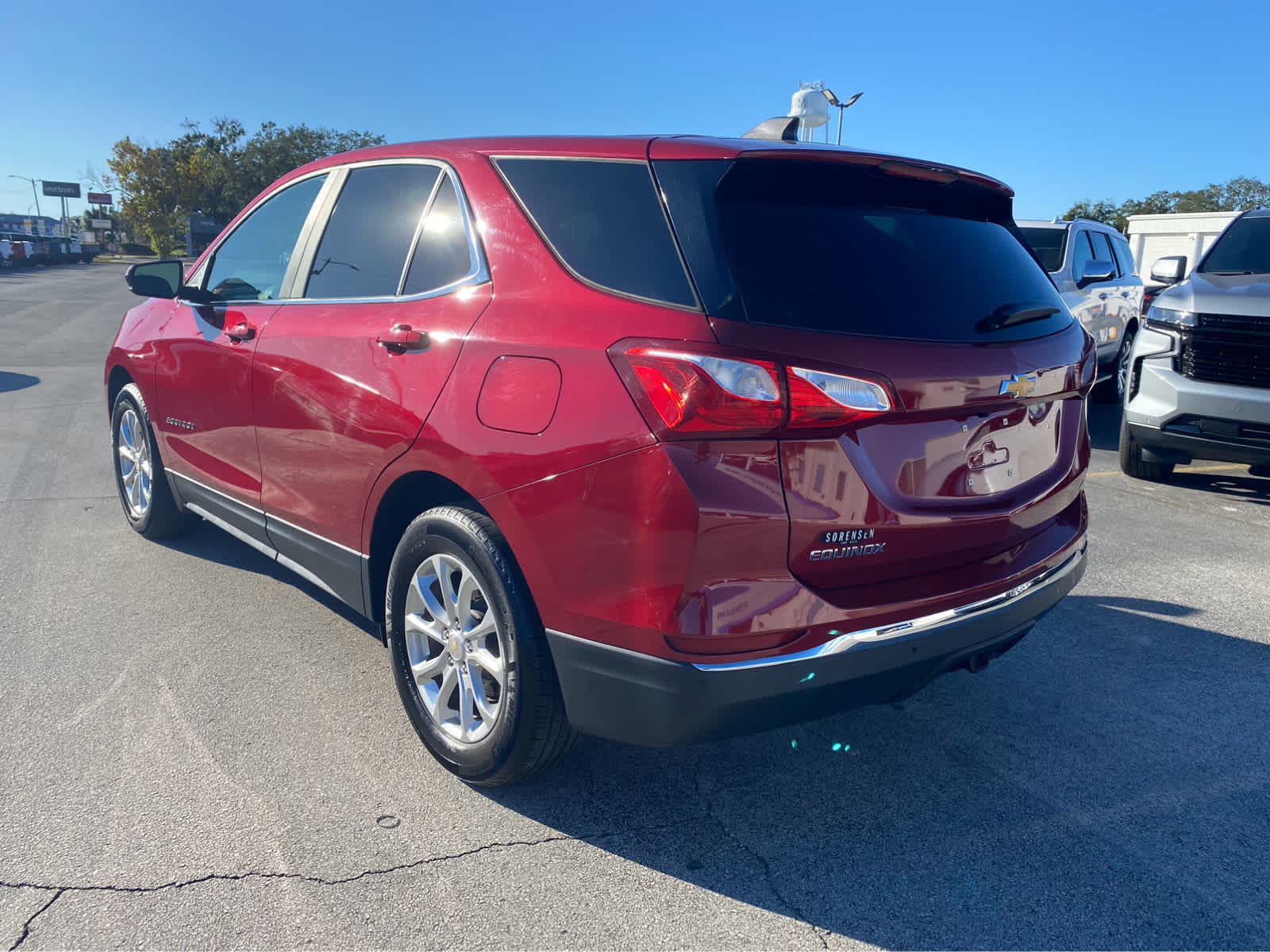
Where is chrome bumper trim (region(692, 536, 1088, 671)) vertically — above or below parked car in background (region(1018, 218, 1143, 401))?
below

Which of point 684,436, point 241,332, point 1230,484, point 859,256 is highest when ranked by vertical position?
point 859,256

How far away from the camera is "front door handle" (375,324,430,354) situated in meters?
2.90

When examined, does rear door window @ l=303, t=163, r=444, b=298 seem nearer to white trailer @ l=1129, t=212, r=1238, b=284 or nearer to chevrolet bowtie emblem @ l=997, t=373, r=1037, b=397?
chevrolet bowtie emblem @ l=997, t=373, r=1037, b=397

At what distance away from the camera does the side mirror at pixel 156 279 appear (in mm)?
4660

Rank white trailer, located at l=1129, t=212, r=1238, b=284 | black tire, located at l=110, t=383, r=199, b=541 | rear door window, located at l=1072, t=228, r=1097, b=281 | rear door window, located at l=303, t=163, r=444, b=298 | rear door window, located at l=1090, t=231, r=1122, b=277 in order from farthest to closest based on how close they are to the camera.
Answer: white trailer, located at l=1129, t=212, r=1238, b=284, rear door window, located at l=1090, t=231, r=1122, b=277, rear door window, located at l=1072, t=228, r=1097, b=281, black tire, located at l=110, t=383, r=199, b=541, rear door window, located at l=303, t=163, r=444, b=298

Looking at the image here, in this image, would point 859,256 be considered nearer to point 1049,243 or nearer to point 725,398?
point 725,398

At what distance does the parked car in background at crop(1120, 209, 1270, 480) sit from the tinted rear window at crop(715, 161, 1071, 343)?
4.13 metres

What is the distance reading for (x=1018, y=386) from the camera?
2.65 metres

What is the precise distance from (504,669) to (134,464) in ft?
11.7

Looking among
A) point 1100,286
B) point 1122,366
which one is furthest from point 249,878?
point 1122,366

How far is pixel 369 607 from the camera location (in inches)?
129

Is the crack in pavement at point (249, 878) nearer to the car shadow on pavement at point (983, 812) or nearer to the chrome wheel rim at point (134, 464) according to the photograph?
the car shadow on pavement at point (983, 812)

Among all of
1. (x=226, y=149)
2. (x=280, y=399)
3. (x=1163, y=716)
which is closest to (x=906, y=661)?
(x=1163, y=716)

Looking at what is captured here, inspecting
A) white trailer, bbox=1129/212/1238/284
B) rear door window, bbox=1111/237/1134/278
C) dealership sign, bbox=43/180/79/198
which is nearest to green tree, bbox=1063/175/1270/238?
white trailer, bbox=1129/212/1238/284
